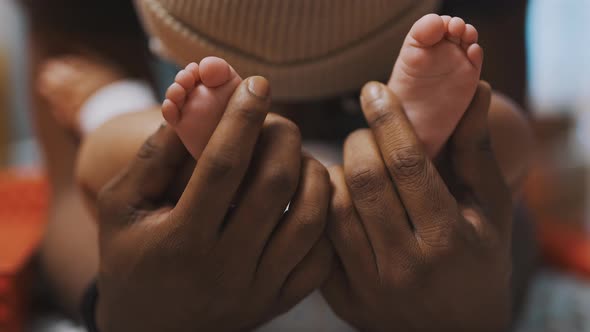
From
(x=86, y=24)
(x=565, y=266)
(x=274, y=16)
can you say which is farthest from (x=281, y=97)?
(x=565, y=266)

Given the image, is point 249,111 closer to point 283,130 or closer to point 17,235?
point 283,130

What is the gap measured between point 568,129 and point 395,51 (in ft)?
1.61

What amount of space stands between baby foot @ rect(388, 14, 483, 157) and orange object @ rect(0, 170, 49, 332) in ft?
1.18

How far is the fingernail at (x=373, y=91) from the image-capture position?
1.03 ft

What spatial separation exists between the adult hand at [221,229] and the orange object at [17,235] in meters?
0.19

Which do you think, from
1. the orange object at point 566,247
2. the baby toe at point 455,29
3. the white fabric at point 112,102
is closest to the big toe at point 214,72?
the baby toe at point 455,29

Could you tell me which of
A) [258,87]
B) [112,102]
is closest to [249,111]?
[258,87]

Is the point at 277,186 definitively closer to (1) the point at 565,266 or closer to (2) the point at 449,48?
(2) the point at 449,48

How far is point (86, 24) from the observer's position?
23.6 inches

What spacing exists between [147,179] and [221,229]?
0.17 feet

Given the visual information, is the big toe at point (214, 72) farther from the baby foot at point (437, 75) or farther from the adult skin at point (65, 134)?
the adult skin at point (65, 134)

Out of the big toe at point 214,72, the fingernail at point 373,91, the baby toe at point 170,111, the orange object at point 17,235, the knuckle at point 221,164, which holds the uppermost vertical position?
the big toe at point 214,72

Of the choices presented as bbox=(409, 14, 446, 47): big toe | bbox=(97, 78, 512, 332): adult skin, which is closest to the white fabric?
bbox=(97, 78, 512, 332): adult skin

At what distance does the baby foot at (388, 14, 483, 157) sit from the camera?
0.29 m
